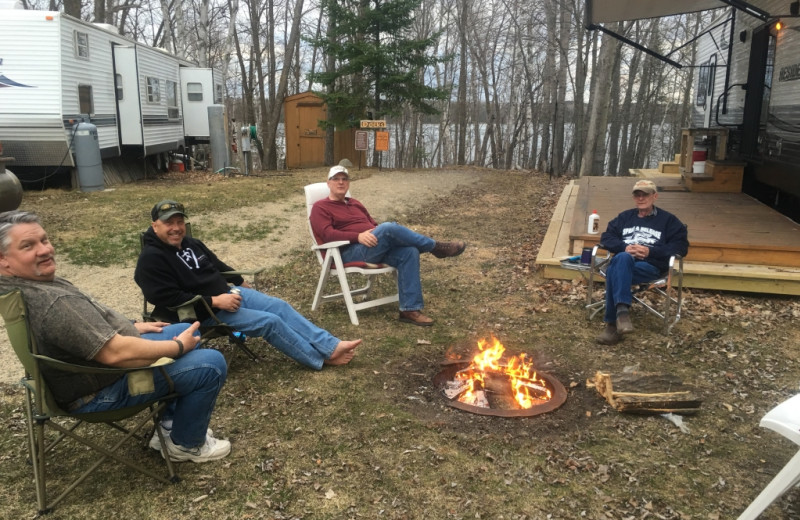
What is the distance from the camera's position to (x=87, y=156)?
9.94 meters

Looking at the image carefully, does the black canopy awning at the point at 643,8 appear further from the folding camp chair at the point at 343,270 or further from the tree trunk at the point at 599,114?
the folding camp chair at the point at 343,270

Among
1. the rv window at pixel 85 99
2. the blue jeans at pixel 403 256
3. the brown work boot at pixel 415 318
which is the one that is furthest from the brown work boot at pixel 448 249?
the rv window at pixel 85 99

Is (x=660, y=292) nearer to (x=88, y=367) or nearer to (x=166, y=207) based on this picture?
(x=166, y=207)

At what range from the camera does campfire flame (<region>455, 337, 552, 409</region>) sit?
3342 mm

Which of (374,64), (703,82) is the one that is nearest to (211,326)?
(703,82)

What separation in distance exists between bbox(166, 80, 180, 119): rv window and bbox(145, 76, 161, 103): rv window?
30.1 inches

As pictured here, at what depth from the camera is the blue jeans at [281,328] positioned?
3434 mm

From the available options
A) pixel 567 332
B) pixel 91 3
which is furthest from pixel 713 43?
pixel 91 3

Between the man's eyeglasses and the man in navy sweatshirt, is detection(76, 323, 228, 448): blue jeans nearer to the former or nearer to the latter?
the man's eyeglasses

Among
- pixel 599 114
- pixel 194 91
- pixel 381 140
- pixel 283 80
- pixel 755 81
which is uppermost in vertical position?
pixel 283 80

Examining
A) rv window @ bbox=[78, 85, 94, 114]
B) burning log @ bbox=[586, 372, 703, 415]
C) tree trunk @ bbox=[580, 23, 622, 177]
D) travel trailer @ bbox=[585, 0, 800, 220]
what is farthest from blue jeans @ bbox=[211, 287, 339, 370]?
tree trunk @ bbox=[580, 23, 622, 177]

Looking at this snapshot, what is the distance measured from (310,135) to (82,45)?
335 inches

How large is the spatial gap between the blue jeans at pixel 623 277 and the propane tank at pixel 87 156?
8.90 m

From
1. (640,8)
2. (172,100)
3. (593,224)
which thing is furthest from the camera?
(172,100)
